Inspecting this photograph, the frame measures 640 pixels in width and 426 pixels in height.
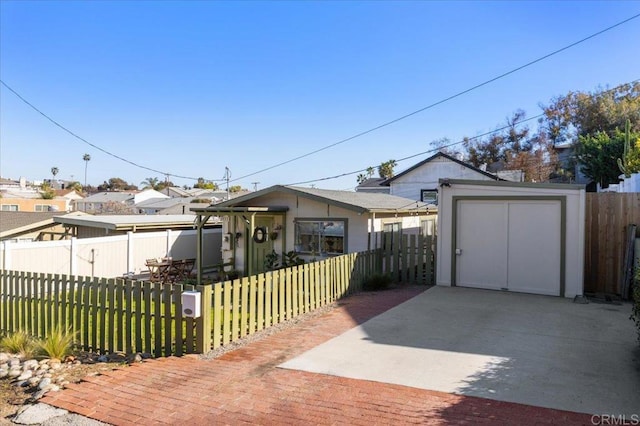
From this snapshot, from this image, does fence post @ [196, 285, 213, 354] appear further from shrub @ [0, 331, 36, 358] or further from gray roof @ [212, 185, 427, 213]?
gray roof @ [212, 185, 427, 213]

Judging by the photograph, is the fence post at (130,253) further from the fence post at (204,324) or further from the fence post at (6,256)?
the fence post at (204,324)

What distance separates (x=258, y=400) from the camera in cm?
434

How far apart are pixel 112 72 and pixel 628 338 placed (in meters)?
22.3

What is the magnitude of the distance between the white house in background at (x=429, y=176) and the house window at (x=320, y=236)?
1685cm

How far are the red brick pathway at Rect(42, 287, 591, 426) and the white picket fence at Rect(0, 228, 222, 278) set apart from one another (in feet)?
31.3

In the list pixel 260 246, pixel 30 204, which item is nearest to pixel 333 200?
pixel 260 246

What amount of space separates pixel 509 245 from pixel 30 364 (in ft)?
32.6

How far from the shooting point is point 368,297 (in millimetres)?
10266

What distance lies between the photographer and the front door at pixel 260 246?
15383 mm

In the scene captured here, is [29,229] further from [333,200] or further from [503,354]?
[503,354]

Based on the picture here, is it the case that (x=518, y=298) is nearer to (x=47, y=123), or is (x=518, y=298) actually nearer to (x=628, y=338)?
(x=628, y=338)

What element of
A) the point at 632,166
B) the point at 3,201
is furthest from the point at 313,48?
the point at 3,201

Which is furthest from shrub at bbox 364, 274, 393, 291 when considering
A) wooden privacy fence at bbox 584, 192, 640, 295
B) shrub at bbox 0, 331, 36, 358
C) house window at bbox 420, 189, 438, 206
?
house window at bbox 420, 189, 438, 206
